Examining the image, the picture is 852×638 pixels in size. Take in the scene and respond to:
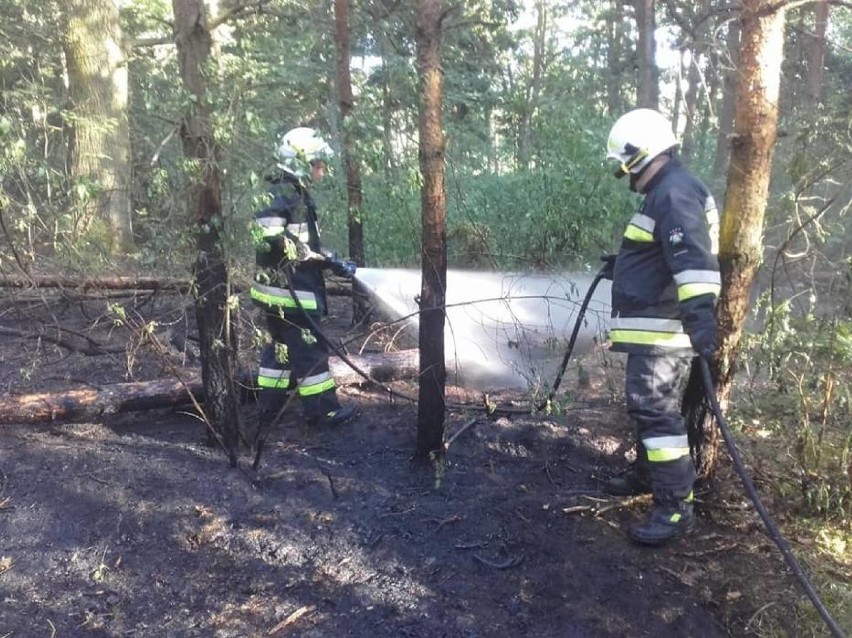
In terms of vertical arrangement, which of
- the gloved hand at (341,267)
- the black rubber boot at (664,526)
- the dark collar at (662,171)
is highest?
the dark collar at (662,171)

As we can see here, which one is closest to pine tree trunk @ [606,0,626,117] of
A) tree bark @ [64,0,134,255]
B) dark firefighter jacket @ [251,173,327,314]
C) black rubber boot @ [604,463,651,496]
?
tree bark @ [64,0,134,255]

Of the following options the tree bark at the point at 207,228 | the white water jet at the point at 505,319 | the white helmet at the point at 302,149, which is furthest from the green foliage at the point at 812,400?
the tree bark at the point at 207,228

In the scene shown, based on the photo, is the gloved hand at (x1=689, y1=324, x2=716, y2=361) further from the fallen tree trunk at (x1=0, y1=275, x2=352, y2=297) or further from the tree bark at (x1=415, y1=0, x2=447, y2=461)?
the fallen tree trunk at (x1=0, y1=275, x2=352, y2=297)

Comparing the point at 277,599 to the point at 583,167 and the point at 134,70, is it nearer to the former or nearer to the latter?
the point at 583,167

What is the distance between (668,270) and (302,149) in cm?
235

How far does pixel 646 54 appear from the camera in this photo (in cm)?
1409

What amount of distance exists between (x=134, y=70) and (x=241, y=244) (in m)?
8.69

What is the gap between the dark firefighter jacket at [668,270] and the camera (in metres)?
3.28

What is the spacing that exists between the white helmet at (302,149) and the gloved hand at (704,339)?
96.9 inches

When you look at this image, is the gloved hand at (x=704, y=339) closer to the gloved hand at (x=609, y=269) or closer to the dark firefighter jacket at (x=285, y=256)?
the gloved hand at (x=609, y=269)

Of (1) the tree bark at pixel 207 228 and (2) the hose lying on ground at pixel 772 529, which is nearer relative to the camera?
(2) the hose lying on ground at pixel 772 529

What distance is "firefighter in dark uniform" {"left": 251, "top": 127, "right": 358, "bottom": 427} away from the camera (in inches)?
188

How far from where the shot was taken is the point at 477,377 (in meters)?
6.33

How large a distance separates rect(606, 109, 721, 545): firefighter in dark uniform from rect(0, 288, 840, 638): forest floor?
0.88 feet
